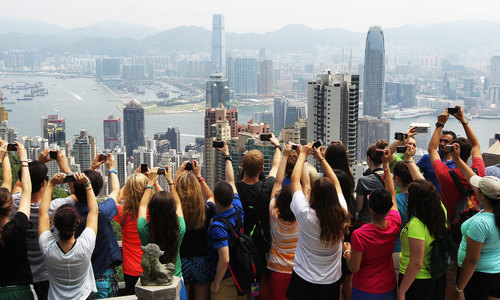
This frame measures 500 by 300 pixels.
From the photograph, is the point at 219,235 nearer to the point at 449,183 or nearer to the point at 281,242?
the point at 281,242

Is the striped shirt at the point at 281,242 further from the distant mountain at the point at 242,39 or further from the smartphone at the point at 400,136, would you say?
the distant mountain at the point at 242,39

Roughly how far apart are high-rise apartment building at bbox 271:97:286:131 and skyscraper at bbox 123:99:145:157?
1591 centimetres

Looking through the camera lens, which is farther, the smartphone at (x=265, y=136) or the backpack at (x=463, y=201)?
the smartphone at (x=265, y=136)

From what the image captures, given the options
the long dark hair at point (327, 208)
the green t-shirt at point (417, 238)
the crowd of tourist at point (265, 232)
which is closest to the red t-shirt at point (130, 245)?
the crowd of tourist at point (265, 232)

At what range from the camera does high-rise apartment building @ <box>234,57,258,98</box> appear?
90688mm

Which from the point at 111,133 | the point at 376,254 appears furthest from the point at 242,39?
the point at 376,254

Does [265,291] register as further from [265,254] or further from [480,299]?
[480,299]

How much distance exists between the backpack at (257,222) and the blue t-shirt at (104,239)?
0.48 meters

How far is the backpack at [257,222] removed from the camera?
200 centimetres

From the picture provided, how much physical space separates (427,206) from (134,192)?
38.2 inches

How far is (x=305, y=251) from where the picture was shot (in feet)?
5.75

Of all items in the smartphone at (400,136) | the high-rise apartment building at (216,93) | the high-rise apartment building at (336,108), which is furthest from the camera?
the high-rise apartment building at (216,93)

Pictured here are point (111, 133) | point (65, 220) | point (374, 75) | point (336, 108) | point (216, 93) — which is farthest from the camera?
point (374, 75)

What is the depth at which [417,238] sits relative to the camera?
67.6 inches
